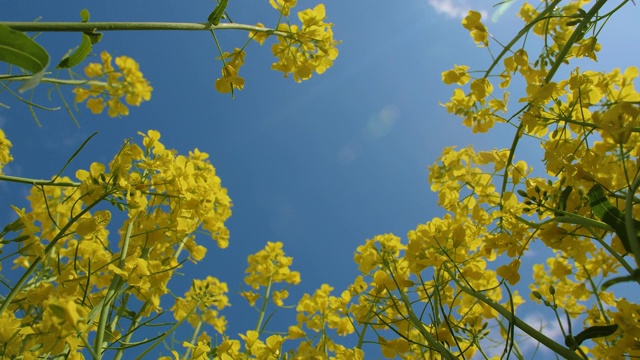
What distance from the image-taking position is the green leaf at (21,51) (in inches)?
31.2

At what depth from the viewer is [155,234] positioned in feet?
5.29

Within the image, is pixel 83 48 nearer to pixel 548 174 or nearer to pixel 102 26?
pixel 102 26

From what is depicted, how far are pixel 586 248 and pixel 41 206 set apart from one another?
294cm

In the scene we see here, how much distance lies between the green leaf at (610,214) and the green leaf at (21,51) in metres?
1.31

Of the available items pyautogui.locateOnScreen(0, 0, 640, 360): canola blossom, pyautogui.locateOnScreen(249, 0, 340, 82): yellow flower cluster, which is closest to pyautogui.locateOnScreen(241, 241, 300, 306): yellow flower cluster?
pyautogui.locateOnScreen(0, 0, 640, 360): canola blossom

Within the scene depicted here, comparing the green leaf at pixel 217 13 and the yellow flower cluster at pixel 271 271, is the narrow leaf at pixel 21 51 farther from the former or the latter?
the yellow flower cluster at pixel 271 271

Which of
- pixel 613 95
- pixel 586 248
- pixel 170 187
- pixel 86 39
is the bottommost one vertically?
pixel 86 39

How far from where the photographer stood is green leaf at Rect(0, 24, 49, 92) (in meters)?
0.79

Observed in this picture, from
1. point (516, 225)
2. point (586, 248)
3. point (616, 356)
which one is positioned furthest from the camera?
point (586, 248)

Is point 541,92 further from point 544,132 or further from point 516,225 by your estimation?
point 516,225

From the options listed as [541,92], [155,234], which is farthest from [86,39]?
[541,92]

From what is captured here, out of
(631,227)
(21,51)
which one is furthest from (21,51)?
(631,227)

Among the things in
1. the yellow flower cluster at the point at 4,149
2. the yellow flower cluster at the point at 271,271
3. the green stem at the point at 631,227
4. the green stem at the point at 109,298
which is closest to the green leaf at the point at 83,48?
the green stem at the point at 109,298

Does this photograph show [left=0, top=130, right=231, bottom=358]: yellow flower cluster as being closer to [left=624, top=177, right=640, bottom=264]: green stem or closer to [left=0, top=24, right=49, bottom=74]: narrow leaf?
[left=0, top=24, right=49, bottom=74]: narrow leaf
